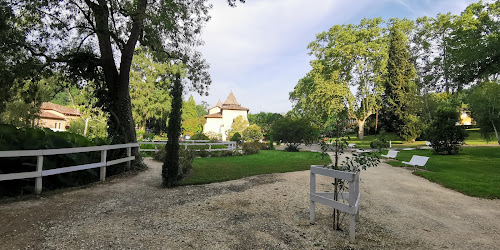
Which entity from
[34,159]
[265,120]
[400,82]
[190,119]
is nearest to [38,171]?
[34,159]

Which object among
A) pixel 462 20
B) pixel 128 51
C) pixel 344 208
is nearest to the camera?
pixel 344 208

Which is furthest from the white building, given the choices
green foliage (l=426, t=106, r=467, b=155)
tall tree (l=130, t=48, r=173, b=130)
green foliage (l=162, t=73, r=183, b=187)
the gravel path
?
the gravel path

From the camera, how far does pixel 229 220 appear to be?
3.98 metres

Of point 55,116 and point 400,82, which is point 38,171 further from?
point 55,116

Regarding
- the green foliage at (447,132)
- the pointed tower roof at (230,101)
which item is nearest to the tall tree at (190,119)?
the pointed tower roof at (230,101)

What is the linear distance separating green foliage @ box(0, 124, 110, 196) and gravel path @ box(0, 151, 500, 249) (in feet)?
1.94

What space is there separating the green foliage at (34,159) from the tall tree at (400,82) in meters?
32.9

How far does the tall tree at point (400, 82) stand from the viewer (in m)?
31.1

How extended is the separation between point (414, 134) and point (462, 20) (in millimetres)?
13951

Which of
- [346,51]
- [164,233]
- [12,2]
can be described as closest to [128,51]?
[12,2]

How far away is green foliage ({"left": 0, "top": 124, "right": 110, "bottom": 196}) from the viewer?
5047 mm

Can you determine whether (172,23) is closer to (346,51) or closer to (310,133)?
(310,133)

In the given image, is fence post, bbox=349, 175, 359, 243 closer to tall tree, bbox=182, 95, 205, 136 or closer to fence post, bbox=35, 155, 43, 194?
fence post, bbox=35, 155, 43, 194

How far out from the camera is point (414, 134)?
93.3ft
